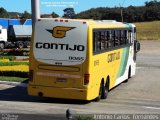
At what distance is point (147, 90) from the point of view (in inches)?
826

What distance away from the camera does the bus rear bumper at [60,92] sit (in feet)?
52.7

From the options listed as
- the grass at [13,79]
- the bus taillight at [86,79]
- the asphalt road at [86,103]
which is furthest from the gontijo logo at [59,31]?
the grass at [13,79]

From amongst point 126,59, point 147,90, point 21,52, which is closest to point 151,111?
point 147,90

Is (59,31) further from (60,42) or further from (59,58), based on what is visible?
(59,58)

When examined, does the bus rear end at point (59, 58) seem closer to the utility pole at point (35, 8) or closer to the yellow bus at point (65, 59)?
the yellow bus at point (65, 59)

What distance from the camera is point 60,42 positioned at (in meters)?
16.3

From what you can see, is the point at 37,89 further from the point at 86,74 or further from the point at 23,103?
the point at 86,74

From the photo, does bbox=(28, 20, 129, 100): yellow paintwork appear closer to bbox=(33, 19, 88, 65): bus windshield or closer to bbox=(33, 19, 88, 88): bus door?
bbox=(33, 19, 88, 88): bus door

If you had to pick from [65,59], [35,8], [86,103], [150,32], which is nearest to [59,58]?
[65,59]

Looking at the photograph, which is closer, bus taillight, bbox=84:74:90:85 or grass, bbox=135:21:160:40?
bus taillight, bbox=84:74:90:85

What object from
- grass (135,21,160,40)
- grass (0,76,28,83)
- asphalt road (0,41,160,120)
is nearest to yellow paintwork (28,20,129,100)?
asphalt road (0,41,160,120)

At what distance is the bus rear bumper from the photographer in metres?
16.1

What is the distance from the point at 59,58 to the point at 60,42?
502 mm

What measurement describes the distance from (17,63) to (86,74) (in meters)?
11.6
